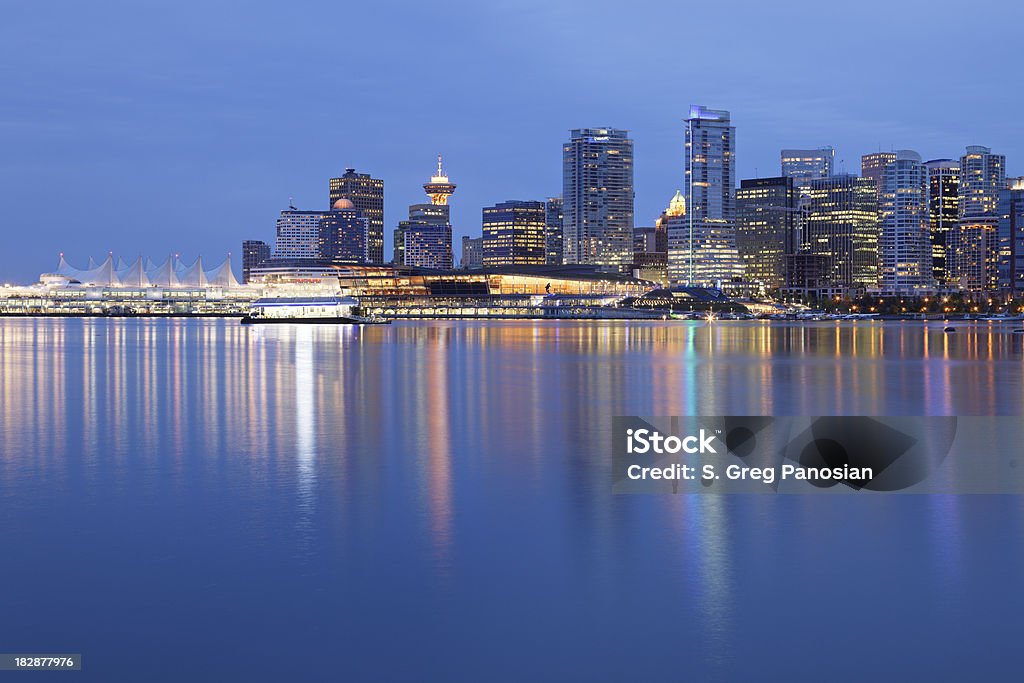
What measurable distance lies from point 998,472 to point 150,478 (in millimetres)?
13002

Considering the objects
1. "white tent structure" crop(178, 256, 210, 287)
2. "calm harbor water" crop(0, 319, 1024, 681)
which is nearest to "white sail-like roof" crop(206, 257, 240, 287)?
"white tent structure" crop(178, 256, 210, 287)

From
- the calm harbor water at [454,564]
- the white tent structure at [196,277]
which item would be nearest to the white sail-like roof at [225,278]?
the white tent structure at [196,277]

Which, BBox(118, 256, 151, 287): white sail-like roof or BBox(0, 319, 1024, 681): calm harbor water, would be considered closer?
BBox(0, 319, 1024, 681): calm harbor water

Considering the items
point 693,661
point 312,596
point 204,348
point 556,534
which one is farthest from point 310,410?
point 204,348

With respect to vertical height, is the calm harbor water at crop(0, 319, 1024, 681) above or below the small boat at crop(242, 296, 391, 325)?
below

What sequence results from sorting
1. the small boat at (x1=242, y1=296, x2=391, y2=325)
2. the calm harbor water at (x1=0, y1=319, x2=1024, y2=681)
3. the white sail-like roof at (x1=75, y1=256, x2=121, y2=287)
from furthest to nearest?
the white sail-like roof at (x1=75, y1=256, x2=121, y2=287), the small boat at (x1=242, y1=296, x2=391, y2=325), the calm harbor water at (x1=0, y1=319, x2=1024, y2=681)

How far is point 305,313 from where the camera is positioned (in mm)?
131875

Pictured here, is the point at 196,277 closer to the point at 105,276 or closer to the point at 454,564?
the point at 105,276

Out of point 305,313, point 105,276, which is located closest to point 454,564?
point 305,313

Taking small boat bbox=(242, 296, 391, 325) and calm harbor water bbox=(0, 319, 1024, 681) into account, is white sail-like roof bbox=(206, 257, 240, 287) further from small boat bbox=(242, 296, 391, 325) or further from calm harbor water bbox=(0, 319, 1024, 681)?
calm harbor water bbox=(0, 319, 1024, 681)

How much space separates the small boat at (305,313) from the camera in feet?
427

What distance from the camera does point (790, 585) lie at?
1052 cm

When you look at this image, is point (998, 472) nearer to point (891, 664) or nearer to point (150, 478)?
point (891, 664)

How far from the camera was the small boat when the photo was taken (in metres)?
130
